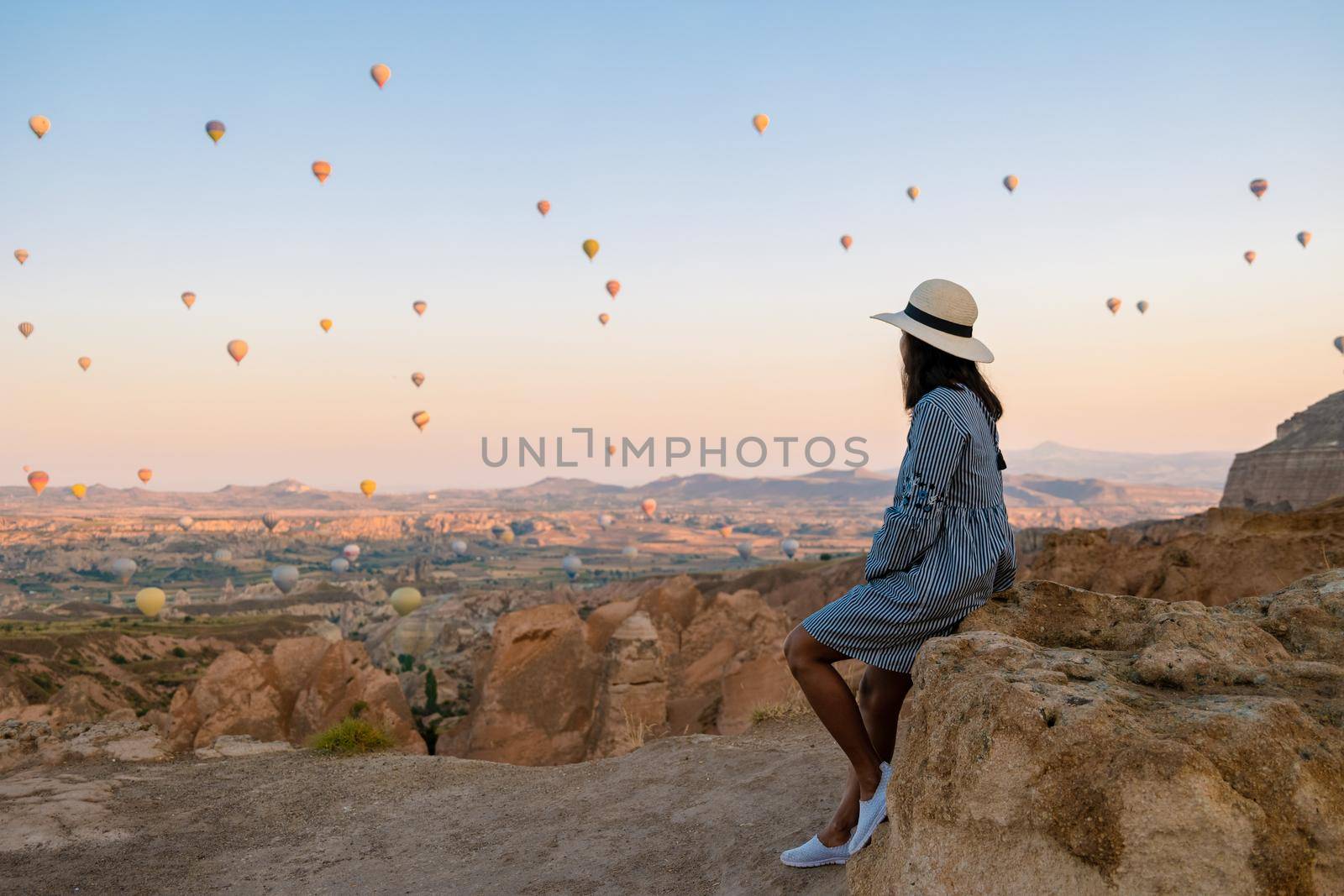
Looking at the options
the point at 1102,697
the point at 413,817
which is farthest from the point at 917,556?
the point at 413,817

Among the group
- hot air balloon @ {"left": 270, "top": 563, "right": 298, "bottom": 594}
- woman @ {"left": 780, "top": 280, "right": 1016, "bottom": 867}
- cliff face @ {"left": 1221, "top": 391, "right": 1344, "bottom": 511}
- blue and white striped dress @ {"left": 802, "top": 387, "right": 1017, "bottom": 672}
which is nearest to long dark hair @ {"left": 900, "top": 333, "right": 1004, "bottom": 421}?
woman @ {"left": 780, "top": 280, "right": 1016, "bottom": 867}

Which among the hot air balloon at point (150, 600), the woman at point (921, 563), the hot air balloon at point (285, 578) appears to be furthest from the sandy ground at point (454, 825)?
the hot air balloon at point (285, 578)

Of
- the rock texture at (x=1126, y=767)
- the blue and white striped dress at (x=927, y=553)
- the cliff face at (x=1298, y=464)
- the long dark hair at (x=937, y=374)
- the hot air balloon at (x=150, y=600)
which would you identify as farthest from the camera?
the hot air balloon at (x=150, y=600)

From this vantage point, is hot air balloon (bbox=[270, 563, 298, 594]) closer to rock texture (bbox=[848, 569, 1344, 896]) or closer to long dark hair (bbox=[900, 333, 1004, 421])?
long dark hair (bbox=[900, 333, 1004, 421])

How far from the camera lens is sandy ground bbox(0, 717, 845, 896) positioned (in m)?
5.64

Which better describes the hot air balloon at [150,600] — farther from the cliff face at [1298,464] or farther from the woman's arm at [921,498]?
the woman's arm at [921,498]

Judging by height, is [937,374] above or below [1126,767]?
above

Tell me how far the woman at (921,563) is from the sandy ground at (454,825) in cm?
88

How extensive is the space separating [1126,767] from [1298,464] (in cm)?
4855

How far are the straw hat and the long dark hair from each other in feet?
0.20

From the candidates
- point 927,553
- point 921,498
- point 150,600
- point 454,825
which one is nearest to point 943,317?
point 921,498

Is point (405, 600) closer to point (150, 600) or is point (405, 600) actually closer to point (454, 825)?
point (150, 600)

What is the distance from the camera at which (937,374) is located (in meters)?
4.23

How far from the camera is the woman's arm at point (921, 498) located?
391 cm
